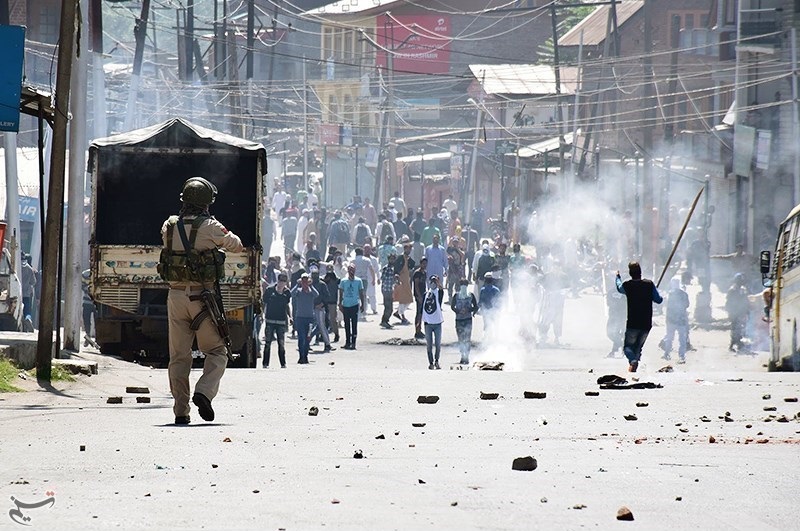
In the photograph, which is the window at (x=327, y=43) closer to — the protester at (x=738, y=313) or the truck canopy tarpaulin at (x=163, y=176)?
the protester at (x=738, y=313)

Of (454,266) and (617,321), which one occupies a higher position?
(454,266)

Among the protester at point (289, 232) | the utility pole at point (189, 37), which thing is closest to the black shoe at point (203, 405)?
the protester at point (289, 232)

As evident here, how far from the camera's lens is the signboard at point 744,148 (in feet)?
127

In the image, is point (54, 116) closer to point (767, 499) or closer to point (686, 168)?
point (767, 499)

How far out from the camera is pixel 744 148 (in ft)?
128

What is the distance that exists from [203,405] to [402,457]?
2066 mm

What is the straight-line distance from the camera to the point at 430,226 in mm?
39438

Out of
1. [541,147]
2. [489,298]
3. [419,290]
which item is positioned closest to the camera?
[489,298]

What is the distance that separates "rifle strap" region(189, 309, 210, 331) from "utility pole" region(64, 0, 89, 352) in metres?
7.22

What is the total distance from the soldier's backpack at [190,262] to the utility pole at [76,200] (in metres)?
7.11

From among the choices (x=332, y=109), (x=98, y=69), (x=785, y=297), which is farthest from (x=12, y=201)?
(x=332, y=109)

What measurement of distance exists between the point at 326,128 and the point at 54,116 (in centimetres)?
5957

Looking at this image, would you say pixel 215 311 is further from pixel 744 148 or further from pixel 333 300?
pixel 744 148

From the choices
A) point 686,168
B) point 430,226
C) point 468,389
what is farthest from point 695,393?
point 686,168
